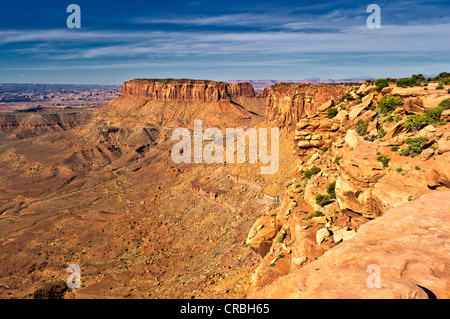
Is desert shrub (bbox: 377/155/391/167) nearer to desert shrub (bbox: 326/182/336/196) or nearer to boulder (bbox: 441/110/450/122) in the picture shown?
desert shrub (bbox: 326/182/336/196)

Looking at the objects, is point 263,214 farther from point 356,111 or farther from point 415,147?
point 415,147

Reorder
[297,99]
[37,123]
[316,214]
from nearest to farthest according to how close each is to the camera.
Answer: [316,214]
[297,99]
[37,123]

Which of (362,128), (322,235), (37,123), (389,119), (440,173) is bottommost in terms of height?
(322,235)

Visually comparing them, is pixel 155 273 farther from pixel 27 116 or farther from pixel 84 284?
pixel 27 116

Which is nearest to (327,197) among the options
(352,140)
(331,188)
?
(331,188)

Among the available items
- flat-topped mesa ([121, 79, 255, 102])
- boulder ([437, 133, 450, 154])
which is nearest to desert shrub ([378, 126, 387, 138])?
boulder ([437, 133, 450, 154])

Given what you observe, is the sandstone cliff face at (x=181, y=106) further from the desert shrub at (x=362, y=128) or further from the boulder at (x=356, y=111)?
the desert shrub at (x=362, y=128)
